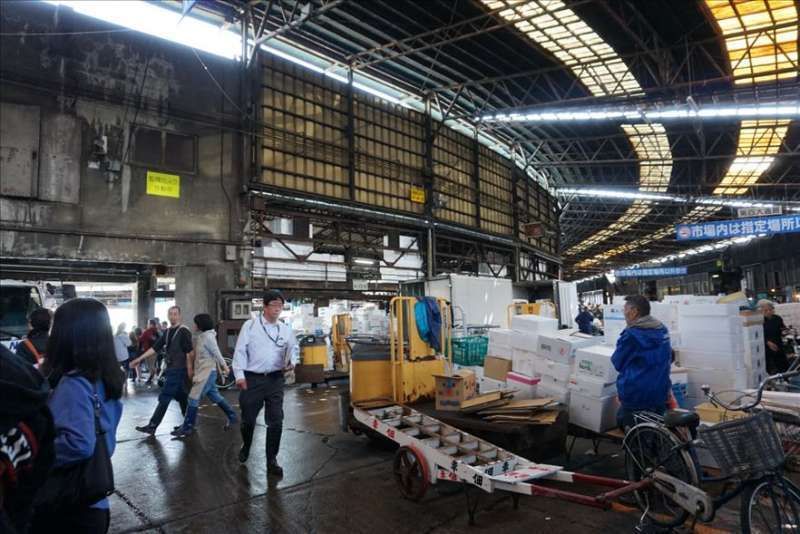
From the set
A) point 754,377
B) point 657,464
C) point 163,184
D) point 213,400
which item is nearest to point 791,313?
point 754,377

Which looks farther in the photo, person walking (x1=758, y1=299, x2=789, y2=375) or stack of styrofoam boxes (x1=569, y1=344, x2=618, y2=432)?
person walking (x1=758, y1=299, x2=789, y2=375)

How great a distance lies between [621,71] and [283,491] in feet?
50.7

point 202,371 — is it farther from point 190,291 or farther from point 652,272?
point 652,272

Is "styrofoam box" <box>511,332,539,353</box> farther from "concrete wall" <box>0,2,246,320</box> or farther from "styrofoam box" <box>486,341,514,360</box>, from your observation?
"concrete wall" <box>0,2,246,320</box>

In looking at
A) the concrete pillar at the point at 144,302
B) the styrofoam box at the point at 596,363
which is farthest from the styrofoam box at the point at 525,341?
the concrete pillar at the point at 144,302

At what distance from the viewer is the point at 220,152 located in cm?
1344

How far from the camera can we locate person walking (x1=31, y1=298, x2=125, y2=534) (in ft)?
6.47

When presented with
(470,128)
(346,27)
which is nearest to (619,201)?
(470,128)

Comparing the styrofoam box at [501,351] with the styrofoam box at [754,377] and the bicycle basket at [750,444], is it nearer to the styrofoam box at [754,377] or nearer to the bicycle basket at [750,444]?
the styrofoam box at [754,377]

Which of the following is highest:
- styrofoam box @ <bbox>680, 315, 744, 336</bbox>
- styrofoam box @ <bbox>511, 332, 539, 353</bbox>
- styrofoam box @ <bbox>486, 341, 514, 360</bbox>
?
styrofoam box @ <bbox>680, 315, 744, 336</bbox>

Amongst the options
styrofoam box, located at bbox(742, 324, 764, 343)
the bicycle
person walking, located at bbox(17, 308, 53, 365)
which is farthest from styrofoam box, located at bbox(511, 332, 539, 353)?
person walking, located at bbox(17, 308, 53, 365)

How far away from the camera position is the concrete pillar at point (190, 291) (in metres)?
12.5

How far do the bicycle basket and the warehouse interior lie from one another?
0.01 metres

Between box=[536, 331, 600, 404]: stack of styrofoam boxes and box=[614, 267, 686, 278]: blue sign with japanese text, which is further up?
box=[614, 267, 686, 278]: blue sign with japanese text
